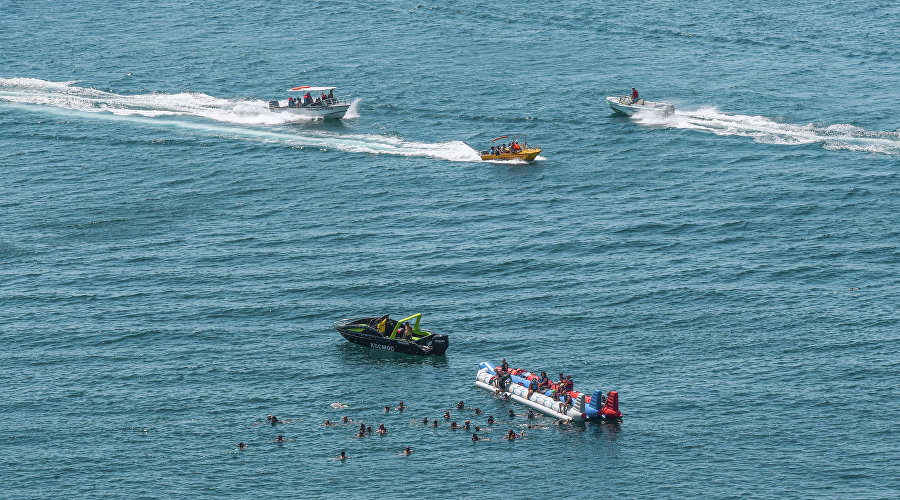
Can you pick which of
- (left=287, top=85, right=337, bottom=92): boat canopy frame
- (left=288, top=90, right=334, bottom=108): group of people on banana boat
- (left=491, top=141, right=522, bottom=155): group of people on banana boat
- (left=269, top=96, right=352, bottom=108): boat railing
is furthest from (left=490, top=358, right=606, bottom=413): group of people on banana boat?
(left=288, top=90, right=334, bottom=108): group of people on banana boat

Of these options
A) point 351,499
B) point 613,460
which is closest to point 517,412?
point 613,460

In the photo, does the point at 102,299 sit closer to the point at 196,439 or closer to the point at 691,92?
the point at 196,439

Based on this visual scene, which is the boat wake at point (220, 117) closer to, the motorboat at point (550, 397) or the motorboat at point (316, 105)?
the motorboat at point (316, 105)

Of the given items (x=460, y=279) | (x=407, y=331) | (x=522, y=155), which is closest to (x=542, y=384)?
(x=407, y=331)

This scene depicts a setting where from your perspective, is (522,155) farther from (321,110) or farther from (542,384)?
(542,384)

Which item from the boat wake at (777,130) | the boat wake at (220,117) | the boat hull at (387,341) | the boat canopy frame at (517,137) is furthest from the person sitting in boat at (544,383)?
the boat wake at (777,130)

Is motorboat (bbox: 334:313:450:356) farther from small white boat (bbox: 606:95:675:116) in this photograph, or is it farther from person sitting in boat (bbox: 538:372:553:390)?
small white boat (bbox: 606:95:675:116)
